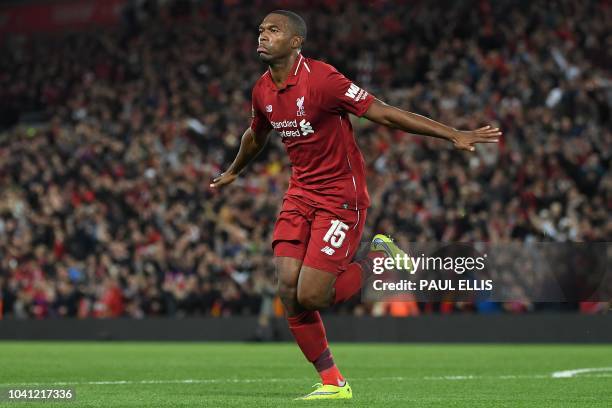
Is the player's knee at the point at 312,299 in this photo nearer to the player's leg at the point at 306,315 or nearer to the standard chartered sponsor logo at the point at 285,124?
the player's leg at the point at 306,315

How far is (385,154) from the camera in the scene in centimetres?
2317

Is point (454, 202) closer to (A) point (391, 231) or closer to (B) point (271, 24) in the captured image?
(A) point (391, 231)

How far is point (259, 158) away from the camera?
25.9 meters

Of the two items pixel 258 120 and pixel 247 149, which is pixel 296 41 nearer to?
pixel 258 120

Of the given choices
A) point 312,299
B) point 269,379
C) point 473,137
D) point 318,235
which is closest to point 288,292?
point 312,299

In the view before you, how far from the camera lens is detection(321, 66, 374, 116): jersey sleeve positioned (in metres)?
8.09

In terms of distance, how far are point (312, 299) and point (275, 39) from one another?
1.83 metres

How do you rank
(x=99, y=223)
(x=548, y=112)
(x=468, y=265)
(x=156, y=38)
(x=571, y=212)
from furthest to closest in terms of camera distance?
(x=156, y=38) → (x=99, y=223) → (x=548, y=112) → (x=571, y=212) → (x=468, y=265)

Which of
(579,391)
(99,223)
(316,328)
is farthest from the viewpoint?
(99,223)

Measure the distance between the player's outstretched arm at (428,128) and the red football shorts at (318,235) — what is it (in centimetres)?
82

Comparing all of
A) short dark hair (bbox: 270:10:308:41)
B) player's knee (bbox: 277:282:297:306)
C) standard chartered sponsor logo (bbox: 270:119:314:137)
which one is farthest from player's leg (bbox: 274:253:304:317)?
short dark hair (bbox: 270:10:308:41)

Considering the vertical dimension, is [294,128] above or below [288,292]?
above

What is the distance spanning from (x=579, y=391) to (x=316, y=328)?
2.18 meters

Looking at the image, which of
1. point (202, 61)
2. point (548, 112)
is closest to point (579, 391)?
point (548, 112)
